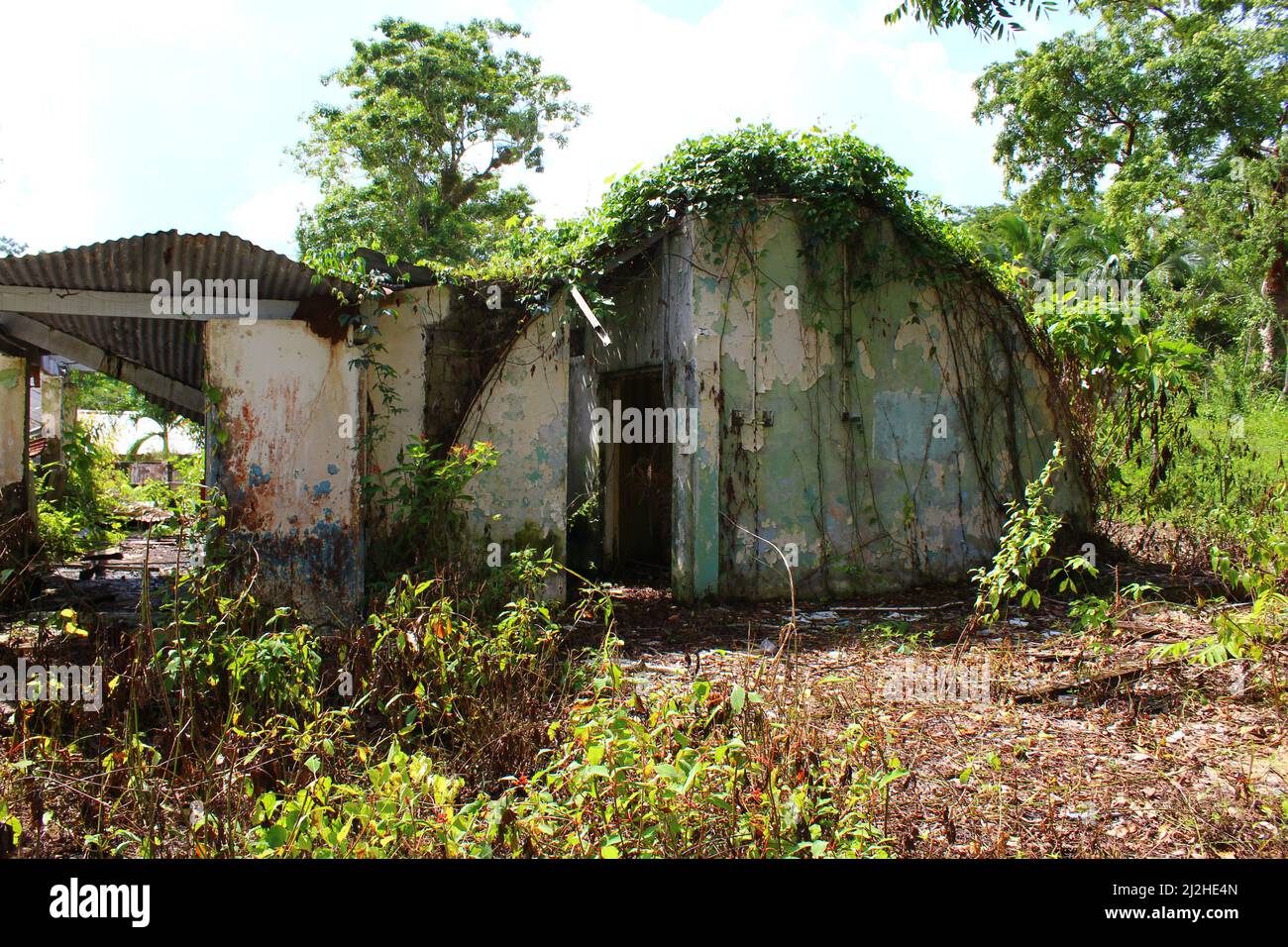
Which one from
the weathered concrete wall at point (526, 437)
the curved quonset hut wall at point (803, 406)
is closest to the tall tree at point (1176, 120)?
the curved quonset hut wall at point (803, 406)

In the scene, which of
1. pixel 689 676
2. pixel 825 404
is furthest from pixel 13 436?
pixel 825 404

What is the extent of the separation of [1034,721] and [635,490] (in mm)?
5693

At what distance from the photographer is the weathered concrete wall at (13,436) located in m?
8.36

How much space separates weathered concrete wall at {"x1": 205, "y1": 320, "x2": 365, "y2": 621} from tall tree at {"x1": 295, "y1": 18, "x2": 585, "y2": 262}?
15.6 m

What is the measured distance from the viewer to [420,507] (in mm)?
6758

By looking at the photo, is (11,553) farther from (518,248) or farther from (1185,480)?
(1185,480)

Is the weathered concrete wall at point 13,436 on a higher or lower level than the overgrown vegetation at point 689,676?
higher

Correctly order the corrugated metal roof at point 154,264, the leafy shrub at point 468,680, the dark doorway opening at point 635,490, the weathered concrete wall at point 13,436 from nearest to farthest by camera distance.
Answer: the leafy shrub at point 468,680
the corrugated metal roof at point 154,264
the weathered concrete wall at point 13,436
the dark doorway opening at point 635,490

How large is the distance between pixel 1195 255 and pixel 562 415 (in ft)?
81.8

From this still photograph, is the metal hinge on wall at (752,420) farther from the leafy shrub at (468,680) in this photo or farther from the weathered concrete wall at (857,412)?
the leafy shrub at (468,680)

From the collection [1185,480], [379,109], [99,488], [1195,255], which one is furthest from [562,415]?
[1195,255]

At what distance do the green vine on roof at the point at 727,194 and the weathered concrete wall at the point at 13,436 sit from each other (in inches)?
170

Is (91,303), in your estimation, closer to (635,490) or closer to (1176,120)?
(635,490)

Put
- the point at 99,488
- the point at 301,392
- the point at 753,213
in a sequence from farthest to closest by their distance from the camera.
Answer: the point at 99,488
the point at 753,213
the point at 301,392
